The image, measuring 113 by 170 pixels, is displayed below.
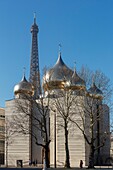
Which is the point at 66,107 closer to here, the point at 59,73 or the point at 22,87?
the point at 59,73

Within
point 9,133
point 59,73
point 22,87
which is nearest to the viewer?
point 59,73

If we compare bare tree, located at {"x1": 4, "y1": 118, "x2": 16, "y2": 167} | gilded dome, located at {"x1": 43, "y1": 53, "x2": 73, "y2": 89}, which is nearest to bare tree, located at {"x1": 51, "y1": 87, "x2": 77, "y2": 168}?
gilded dome, located at {"x1": 43, "y1": 53, "x2": 73, "y2": 89}

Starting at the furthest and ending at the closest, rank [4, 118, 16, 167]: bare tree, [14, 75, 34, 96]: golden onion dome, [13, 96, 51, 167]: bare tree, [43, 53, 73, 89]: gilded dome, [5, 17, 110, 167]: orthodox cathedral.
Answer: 1. [14, 75, 34, 96]: golden onion dome
2. [4, 118, 16, 167]: bare tree
3. [43, 53, 73, 89]: gilded dome
4. [5, 17, 110, 167]: orthodox cathedral
5. [13, 96, 51, 167]: bare tree

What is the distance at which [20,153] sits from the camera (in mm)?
54125

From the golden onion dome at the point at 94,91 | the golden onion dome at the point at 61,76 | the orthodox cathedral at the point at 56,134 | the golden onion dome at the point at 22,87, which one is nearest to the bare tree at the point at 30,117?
the orthodox cathedral at the point at 56,134

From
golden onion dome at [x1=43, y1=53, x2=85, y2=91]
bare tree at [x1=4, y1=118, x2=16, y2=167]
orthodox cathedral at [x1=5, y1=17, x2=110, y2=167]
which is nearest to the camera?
golden onion dome at [x1=43, y1=53, x2=85, y2=91]

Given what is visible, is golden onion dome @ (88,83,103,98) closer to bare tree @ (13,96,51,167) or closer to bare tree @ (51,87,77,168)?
bare tree @ (51,87,77,168)

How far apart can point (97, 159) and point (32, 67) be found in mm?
38139

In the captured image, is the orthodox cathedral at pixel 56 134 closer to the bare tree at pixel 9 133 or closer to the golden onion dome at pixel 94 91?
the bare tree at pixel 9 133

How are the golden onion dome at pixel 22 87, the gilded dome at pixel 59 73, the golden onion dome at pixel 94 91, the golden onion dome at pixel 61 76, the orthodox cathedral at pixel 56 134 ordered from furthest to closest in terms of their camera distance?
the golden onion dome at pixel 22 87 → the gilded dome at pixel 59 73 → the orthodox cathedral at pixel 56 134 → the golden onion dome at pixel 61 76 → the golden onion dome at pixel 94 91

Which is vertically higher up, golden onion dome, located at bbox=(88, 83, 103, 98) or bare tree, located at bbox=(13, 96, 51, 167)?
golden onion dome, located at bbox=(88, 83, 103, 98)

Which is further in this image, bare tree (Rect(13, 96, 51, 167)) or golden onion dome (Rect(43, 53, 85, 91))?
golden onion dome (Rect(43, 53, 85, 91))

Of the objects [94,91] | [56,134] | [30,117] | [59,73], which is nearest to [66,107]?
[30,117]

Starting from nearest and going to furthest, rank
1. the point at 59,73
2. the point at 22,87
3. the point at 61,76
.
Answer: the point at 61,76 → the point at 59,73 → the point at 22,87
